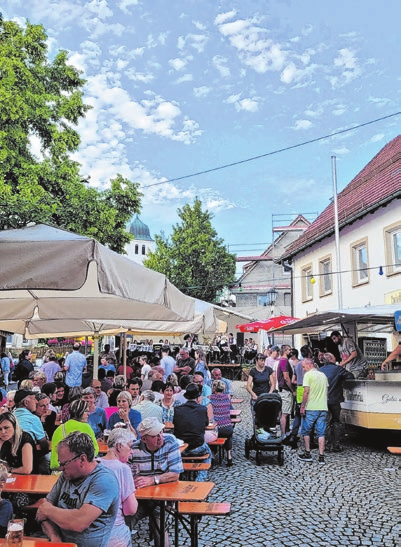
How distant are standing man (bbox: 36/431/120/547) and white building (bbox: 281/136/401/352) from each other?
14976 mm

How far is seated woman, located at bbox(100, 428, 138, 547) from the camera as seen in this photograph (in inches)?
146

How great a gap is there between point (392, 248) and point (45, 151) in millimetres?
13133

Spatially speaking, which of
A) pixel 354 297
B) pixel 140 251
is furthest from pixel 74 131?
pixel 140 251

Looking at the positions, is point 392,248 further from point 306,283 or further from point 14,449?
point 14,449

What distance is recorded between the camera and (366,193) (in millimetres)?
21344

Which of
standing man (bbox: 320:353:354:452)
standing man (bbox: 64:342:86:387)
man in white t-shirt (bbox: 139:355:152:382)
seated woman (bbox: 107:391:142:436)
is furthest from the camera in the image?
man in white t-shirt (bbox: 139:355:152:382)

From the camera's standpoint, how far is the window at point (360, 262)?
19.5 meters

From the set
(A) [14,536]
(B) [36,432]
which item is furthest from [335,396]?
(A) [14,536]

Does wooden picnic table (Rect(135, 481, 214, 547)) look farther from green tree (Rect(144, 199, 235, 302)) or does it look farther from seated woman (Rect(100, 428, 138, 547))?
green tree (Rect(144, 199, 235, 302))

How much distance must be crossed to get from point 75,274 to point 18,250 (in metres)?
0.45

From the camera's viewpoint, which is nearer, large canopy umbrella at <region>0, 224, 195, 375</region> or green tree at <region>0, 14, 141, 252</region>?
large canopy umbrella at <region>0, 224, 195, 375</region>

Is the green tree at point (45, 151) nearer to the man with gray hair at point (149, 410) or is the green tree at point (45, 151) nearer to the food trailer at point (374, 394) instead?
the food trailer at point (374, 394)

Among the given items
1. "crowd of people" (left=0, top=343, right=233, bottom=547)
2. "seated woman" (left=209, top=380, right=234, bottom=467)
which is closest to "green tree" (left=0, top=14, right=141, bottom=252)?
"crowd of people" (left=0, top=343, right=233, bottom=547)

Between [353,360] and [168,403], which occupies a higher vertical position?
[353,360]
